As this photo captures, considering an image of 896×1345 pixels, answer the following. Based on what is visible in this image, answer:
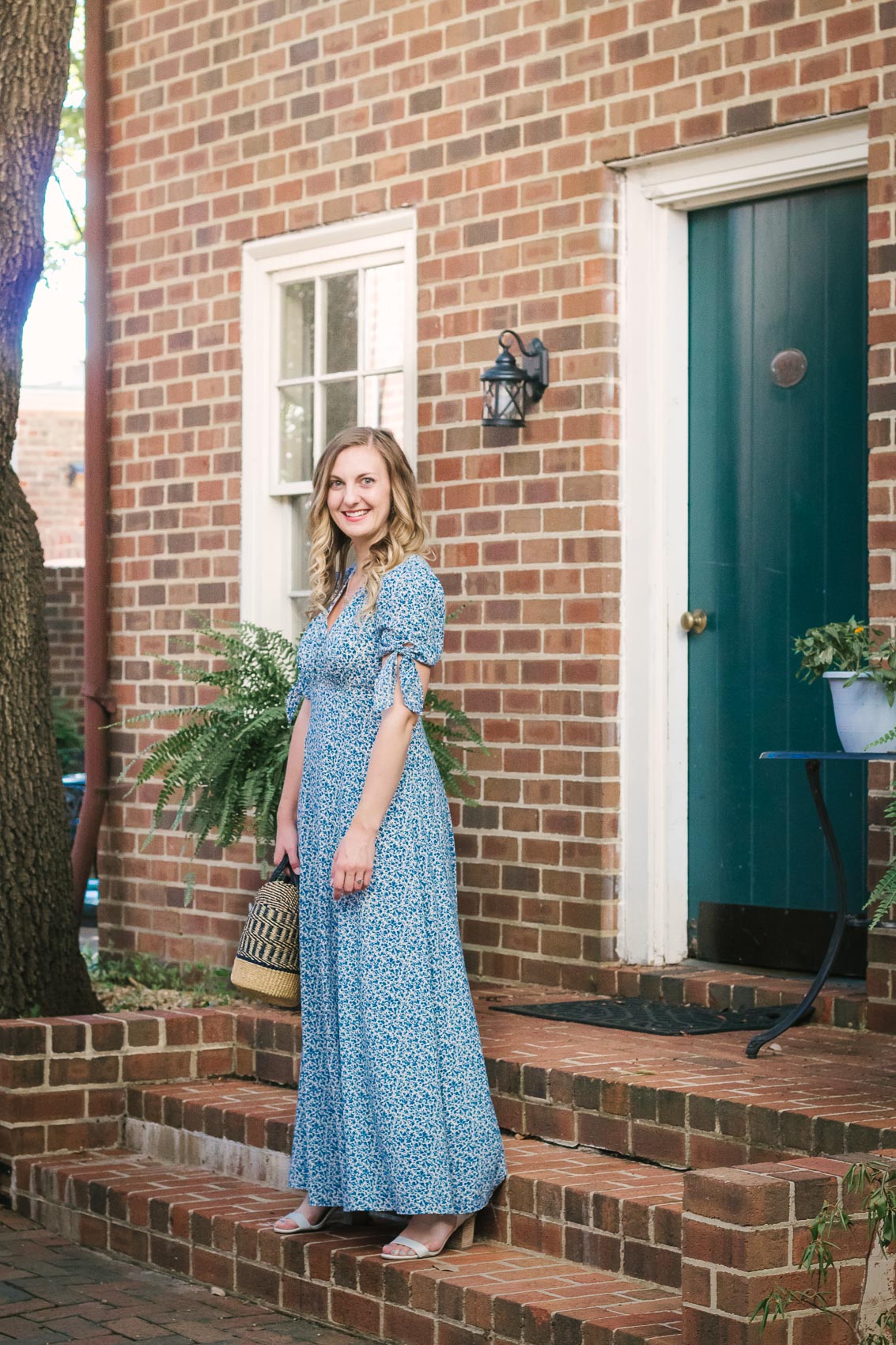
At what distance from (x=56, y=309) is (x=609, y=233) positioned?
14735 mm

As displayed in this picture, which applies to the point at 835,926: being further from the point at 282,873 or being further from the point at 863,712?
the point at 282,873

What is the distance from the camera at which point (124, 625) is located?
26.0 ft

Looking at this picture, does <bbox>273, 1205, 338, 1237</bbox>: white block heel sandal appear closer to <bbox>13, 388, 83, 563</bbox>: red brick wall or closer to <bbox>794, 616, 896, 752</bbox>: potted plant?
<bbox>794, 616, 896, 752</bbox>: potted plant

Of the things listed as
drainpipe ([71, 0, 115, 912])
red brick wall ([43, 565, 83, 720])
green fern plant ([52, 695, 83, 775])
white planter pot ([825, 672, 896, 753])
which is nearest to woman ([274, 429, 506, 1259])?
white planter pot ([825, 672, 896, 753])

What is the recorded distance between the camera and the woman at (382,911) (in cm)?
414

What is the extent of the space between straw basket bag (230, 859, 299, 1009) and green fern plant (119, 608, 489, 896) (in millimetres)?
1175

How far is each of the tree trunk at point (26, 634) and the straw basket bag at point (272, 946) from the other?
5.16 ft

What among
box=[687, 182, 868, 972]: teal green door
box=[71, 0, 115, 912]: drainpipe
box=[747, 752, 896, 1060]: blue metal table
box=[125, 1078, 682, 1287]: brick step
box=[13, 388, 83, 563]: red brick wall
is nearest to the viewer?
box=[125, 1078, 682, 1287]: brick step

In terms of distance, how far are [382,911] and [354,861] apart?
149 millimetres

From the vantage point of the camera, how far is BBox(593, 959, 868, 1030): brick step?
17.2ft

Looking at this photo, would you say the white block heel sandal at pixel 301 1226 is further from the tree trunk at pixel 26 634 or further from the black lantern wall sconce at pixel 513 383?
the black lantern wall sconce at pixel 513 383

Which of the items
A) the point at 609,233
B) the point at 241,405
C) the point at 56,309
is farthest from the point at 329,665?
the point at 56,309

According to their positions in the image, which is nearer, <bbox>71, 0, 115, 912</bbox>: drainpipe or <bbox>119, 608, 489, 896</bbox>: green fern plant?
<bbox>119, 608, 489, 896</bbox>: green fern plant

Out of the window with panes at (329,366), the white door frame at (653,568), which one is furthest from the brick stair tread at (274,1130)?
the window with panes at (329,366)
